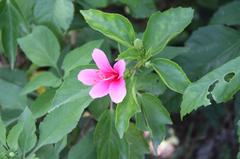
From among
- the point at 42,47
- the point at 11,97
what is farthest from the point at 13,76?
the point at 42,47

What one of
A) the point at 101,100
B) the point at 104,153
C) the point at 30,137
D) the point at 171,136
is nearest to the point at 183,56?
the point at 101,100

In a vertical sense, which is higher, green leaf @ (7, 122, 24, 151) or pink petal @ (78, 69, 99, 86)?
pink petal @ (78, 69, 99, 86)

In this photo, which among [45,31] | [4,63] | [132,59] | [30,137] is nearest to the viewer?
[132,59]

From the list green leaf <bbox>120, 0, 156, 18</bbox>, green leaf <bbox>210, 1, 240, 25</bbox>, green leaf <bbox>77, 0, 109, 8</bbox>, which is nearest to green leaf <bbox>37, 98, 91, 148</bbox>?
green leaf <bbox>77, 0, 109, 8</bbox>

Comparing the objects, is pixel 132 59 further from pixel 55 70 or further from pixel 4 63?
pixel 4 63

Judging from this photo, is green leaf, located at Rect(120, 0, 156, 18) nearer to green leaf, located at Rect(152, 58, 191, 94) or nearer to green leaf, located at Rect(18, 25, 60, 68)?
green leaf, located at Rect(18, 25, 60, 68)

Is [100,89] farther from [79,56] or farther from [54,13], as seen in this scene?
[54,13]

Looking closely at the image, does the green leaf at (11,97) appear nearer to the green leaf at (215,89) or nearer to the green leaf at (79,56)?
the green leaf at (79,56)
